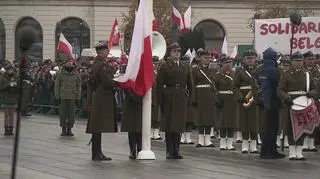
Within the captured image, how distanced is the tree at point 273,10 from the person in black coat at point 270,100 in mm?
33593

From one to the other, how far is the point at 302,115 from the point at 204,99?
375 centimetres

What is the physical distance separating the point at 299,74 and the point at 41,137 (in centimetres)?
763

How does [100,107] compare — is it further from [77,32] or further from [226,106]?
[77,32]

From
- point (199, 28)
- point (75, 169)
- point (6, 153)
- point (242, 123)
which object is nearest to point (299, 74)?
point (242, 123)

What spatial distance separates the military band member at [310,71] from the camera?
15.9 meters

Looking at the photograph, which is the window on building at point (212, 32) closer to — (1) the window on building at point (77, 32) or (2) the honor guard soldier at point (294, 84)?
(1) the window on building at point (77, 32)

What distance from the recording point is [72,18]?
56.4 m

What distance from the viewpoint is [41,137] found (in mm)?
19672

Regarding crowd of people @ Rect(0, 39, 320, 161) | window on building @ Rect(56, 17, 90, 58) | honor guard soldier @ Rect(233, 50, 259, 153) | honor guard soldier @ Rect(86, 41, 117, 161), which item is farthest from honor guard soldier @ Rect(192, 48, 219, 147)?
window on building @ Rect(56, 17, 90, 58)

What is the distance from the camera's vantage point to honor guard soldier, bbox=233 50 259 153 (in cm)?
1609

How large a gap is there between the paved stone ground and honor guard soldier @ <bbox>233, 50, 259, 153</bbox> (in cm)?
44

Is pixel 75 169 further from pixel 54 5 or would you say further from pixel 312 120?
pixel 54 5

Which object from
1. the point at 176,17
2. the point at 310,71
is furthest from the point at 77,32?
the point at 310,71

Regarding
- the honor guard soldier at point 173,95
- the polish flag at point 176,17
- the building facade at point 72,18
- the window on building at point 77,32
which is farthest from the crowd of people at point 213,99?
the window on building at point 77,32
